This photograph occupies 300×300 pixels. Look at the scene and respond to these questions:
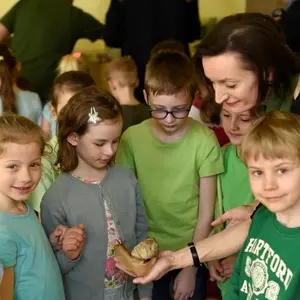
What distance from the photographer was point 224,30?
161 centimetres

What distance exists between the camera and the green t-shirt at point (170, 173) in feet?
6.60

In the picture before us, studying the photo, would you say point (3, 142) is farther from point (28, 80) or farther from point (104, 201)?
point (28, 80)

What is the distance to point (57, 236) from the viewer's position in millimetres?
1685

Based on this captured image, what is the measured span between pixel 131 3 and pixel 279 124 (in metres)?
2.39

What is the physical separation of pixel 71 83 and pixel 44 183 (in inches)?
25.0

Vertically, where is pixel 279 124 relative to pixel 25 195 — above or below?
above

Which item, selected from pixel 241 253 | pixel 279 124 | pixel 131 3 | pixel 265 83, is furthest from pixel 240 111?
pixel 131 3

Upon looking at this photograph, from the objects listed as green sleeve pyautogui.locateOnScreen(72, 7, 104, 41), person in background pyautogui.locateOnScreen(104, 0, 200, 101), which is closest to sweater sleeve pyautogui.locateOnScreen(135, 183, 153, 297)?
person in background pyautogui.locateOnScreen(104, 0, 200, 101)

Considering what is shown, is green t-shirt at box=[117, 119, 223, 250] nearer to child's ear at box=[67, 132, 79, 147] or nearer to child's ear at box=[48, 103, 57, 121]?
child's ear at box=[67, 132, 79, 147]

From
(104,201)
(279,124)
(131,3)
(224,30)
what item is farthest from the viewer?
(131,3)

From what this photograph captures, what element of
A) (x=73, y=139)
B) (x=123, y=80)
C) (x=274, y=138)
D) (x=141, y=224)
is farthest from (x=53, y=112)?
(x=274, y=138)

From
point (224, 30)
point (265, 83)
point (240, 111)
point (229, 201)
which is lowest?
point (229, 201)

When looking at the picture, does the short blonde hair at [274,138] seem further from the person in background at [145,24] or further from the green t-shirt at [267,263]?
the person in background at [145,24]

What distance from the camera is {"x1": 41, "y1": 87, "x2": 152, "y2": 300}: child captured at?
5.78 ft
